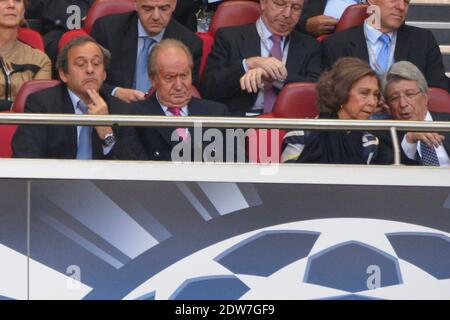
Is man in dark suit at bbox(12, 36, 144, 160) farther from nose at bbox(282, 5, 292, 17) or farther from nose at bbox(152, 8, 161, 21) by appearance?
nose at bbox(282, 5, 292, 17)

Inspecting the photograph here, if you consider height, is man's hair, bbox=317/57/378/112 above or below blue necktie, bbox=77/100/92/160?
above

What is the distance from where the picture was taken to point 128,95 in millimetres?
8328

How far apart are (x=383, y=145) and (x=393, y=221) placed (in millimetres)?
437

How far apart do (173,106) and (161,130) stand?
1.53ft

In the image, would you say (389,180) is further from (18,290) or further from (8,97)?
(8,97)

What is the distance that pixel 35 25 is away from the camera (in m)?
9.56

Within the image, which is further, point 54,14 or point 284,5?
point 54,14

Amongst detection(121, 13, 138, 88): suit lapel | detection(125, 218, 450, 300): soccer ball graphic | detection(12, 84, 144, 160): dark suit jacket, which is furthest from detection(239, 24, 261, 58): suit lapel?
detection(125, 218, 450, 300): soccer ball graphic

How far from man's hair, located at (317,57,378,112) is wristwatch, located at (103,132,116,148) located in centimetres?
118

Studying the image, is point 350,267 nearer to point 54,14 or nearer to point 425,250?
point 425,250

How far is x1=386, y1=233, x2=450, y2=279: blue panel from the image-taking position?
719cm

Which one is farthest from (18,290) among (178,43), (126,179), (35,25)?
(35,25)

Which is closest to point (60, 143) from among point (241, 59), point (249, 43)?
point (241, 59)

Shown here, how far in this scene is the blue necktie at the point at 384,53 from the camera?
29.1 feet
